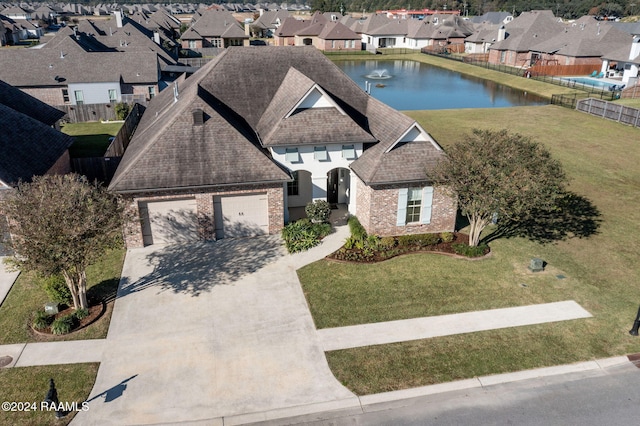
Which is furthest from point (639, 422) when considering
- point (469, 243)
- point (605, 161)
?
point (605, 161)

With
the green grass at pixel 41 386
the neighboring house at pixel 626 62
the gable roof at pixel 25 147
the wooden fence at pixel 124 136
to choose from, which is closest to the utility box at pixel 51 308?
the green grass at pixel 41 386

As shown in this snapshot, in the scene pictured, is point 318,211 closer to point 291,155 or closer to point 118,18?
point 291,155

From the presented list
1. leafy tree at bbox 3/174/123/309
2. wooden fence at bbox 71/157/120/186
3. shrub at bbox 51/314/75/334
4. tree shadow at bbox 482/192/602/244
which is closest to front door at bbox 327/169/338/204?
tree shadow at bbox 482/192/602/244

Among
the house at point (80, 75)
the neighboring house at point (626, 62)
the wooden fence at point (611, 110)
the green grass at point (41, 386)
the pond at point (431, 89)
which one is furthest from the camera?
the neighboring house at point (626, 62)

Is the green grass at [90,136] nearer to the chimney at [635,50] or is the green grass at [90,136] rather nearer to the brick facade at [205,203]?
the brick facade at [205,203]

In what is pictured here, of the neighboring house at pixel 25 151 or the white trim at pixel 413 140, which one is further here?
the white trim at pixel 413 140

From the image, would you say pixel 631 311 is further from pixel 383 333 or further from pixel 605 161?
pixel 605 161
